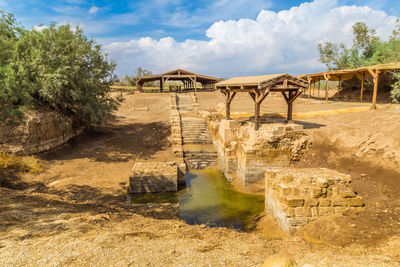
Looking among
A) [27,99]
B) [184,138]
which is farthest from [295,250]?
[27,99]

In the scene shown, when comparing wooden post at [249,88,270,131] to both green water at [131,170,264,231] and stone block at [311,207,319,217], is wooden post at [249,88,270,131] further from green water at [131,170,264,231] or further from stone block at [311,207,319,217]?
stone block at [311,207,319,217]

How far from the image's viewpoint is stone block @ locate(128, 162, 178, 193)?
358 inches

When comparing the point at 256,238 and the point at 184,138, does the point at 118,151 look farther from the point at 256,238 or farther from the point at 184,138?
the point at 256,238

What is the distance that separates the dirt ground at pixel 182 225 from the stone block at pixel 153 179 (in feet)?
2.21

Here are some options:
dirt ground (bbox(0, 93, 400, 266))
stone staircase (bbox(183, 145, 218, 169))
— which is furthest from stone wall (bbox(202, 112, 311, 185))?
stone staircase (bbox(183, 145, 218, 169))

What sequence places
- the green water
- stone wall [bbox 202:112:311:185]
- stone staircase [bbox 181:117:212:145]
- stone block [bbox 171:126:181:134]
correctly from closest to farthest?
the green water, stone wall [bbox 202:112:311:185], stone staircase [bbox 181:117:212:145], stone block [bbox 171:126:181:134]

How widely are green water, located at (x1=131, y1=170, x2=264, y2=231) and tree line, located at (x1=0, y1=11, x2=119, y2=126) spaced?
274 inches

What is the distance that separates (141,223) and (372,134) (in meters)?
8.81

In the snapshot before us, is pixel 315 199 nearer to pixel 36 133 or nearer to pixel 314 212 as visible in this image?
pixel 314 212

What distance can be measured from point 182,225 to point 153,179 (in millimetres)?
4065

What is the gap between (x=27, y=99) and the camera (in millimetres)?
→ 10312

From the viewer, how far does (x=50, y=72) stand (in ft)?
36.7

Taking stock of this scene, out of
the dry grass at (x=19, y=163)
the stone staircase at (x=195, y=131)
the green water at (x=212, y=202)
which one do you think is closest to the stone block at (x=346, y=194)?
the green water at (x=212, y=202)

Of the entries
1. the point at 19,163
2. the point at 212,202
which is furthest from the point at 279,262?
the point at 19,163
